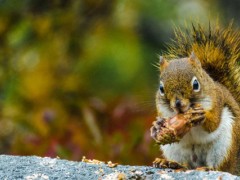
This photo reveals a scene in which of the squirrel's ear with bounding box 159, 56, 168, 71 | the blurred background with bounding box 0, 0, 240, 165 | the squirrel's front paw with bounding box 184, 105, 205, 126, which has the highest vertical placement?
the blurred background with bounding box 0, 0, 240, 165

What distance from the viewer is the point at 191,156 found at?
3.69m

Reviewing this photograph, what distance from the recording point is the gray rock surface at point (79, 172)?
303 cm

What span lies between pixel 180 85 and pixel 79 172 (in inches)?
28.7

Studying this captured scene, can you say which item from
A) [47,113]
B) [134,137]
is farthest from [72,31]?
[134,137]

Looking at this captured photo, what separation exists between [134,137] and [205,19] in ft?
8.73

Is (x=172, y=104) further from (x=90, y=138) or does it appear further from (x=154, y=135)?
(x=90, y=138)

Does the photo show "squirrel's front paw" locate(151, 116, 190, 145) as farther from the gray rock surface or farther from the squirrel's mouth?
the gray rock surface

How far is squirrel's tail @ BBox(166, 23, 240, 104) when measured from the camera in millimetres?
4137

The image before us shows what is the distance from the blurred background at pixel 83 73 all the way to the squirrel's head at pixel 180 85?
28 cm

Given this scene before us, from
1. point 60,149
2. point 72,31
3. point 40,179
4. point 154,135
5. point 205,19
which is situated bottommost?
point 40,179

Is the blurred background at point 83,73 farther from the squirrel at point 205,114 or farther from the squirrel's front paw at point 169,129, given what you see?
the squirrel's front paw at point 169,129

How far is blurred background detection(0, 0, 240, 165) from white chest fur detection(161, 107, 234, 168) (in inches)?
15.0

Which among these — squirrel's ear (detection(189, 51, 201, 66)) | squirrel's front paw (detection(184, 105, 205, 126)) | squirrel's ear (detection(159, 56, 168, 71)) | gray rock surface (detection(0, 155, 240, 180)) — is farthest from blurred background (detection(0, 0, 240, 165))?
gray rock surface (detection(0, 155, 240, 180))

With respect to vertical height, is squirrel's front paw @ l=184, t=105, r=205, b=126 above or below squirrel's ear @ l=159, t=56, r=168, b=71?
below
